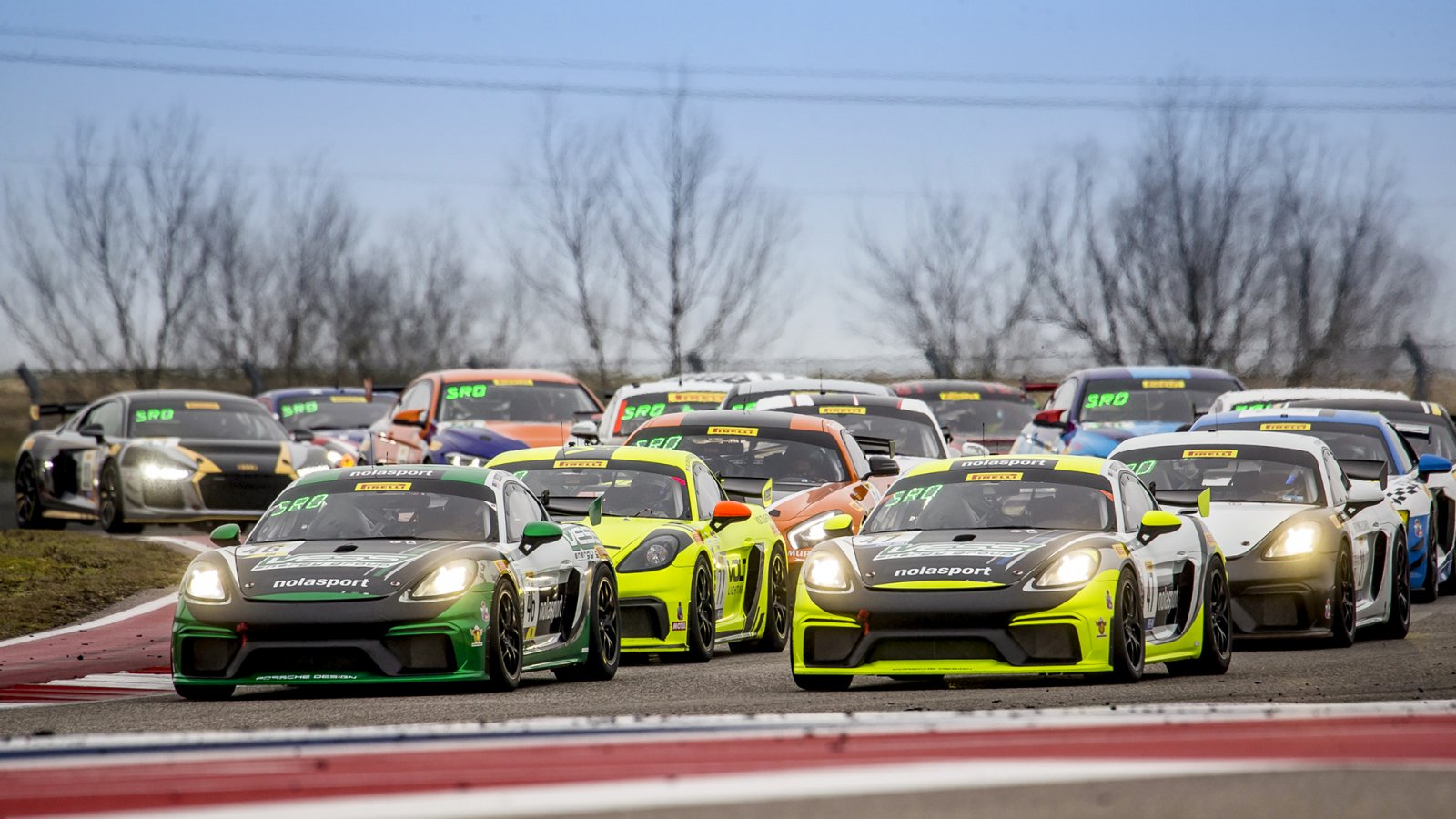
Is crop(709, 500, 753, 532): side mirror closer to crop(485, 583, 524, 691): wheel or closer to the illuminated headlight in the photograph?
crop(485, 583, 524, 691): wheel

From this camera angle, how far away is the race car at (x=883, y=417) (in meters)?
19.5

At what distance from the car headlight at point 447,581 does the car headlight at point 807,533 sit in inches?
194

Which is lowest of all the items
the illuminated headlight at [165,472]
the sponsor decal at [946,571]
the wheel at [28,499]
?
the wheel at [28,499]

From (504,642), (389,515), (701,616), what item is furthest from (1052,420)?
(504,642)

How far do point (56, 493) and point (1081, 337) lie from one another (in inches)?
1062

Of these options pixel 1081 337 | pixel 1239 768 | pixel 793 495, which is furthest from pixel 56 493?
pixel 1081 337

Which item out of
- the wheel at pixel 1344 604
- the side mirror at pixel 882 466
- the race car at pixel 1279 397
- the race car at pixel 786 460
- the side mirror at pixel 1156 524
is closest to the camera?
the side mirror at pixel 1156 524

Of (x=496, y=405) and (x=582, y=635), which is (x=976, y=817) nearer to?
(x=582, y=635)

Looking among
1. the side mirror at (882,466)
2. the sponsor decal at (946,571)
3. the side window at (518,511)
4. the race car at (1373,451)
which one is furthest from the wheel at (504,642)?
the race car at (1373,451)

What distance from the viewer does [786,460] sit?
1662cm

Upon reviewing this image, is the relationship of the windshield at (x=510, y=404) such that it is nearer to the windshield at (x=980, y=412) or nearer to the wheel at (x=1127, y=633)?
the windshield at (x=980, y=412)

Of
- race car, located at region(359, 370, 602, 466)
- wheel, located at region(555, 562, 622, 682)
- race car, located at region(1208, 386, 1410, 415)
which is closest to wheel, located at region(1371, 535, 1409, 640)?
race car, located at region(1208, 386, 1410, 415)

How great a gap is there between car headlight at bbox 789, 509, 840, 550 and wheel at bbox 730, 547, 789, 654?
17.4 inches

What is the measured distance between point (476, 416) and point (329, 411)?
717 cm
